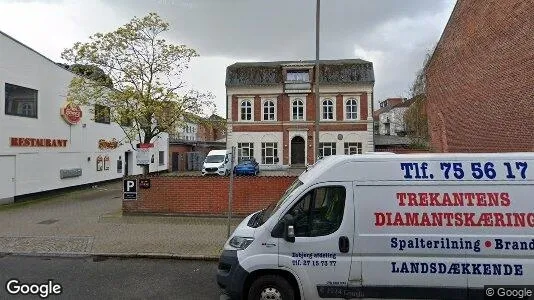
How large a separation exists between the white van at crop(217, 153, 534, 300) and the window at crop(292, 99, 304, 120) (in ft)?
103

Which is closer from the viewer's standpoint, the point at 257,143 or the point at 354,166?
the point at 354,166

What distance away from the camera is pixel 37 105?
682 inches

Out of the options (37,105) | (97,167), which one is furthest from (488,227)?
(97,167)

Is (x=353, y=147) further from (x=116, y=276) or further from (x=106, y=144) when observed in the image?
(x=116, y=276)

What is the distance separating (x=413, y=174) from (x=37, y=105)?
58.5 ft

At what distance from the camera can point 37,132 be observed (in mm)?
17219

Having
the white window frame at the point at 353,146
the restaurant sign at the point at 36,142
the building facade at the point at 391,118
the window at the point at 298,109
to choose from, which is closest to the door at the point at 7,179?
the restaurant sign at the point at 36,142

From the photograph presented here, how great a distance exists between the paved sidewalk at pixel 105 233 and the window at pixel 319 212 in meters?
3.40

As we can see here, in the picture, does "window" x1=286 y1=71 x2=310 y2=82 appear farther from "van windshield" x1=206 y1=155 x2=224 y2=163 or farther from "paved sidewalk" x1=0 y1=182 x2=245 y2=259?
"paved sidewalk" x1=0 y1=182 x2=245 y2=259

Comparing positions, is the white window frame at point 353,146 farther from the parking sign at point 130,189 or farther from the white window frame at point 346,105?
the parking sign at point 130,189

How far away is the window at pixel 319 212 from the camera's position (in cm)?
492

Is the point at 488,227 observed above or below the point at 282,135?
below

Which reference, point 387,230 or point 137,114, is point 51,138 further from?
point 387,230

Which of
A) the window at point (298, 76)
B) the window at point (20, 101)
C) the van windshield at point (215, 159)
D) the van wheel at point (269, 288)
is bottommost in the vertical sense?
the van wheel at point (269, 288)
